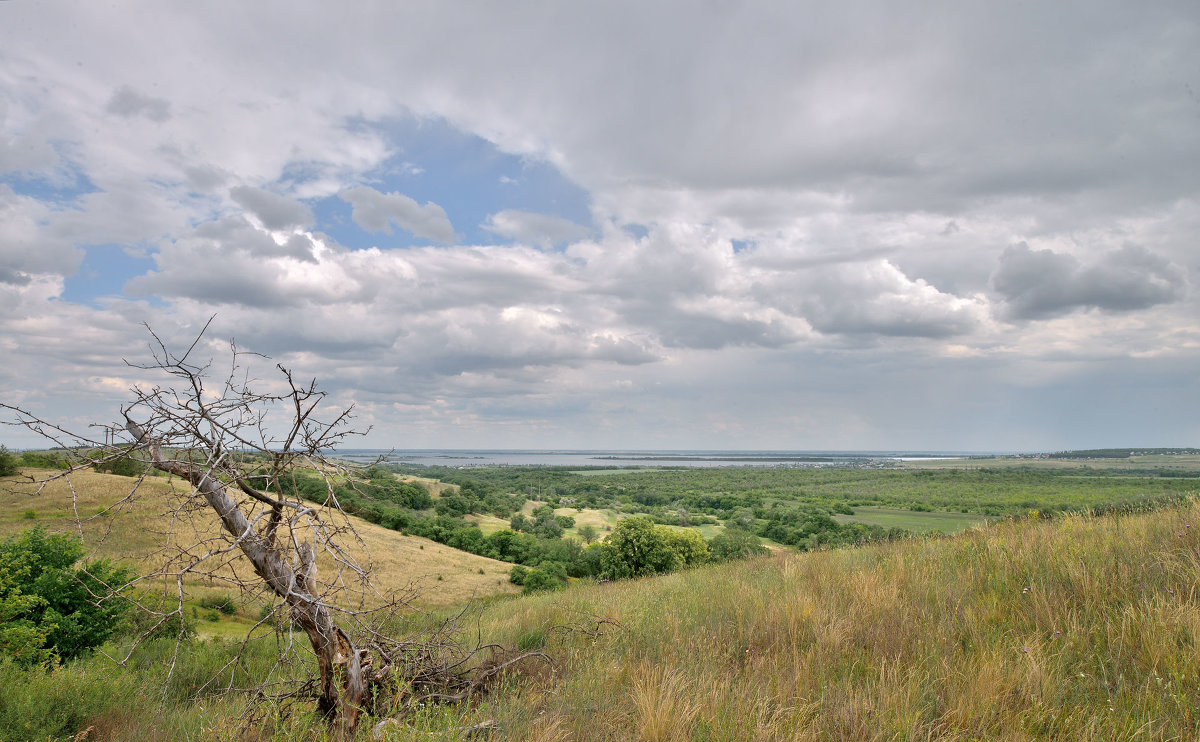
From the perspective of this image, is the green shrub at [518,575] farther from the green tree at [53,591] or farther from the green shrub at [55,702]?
the green shrub at [55,702]

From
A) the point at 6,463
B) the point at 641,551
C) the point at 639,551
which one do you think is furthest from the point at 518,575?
the point at 6,463

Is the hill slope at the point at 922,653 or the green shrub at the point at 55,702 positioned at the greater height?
the hill slope at the point at 922,653

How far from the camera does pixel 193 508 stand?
13.5 feet

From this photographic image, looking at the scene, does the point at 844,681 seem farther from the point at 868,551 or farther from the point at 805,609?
the point at 868,551

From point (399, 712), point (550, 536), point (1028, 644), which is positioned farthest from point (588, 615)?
point (550, 536)

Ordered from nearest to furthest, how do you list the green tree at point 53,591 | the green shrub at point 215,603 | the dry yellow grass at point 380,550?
1. the green tree at point 53,591
2. the green shrub at point 215,603
3. the dry yellow grass at point 380,550

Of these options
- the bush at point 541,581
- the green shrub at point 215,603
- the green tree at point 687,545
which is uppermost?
the green shrub at point 215,603

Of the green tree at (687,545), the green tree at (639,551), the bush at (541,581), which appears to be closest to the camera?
the bush at (541,581)

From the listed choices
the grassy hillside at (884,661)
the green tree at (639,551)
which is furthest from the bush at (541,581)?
the grassy hillside at (884,661)

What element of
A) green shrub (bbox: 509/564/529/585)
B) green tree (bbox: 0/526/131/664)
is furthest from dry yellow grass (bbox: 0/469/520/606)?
green tree (bbox: 0/526/131/664)

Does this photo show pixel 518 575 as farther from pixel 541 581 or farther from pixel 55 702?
pixel 55 702

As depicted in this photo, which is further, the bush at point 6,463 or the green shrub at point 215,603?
the bush at point 6,463

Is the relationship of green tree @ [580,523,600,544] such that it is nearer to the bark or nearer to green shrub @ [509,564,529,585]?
green shrub @ [509,564,529,585]

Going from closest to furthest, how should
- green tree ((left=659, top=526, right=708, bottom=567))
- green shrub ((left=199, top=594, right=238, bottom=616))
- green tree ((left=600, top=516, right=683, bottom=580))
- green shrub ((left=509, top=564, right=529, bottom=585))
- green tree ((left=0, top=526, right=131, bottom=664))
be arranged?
green tree ((left=0, top=526, right=131, bottom=664))
green shrub ((left=199, top=594, right=238, bottom=616))
green tree ((left=600, top=516, right=683, bottom=580))
green shrub ((left=509, top=564, right=529, bottom=585))
green tree ((left=659, top=526, right=708, bottom=567))
